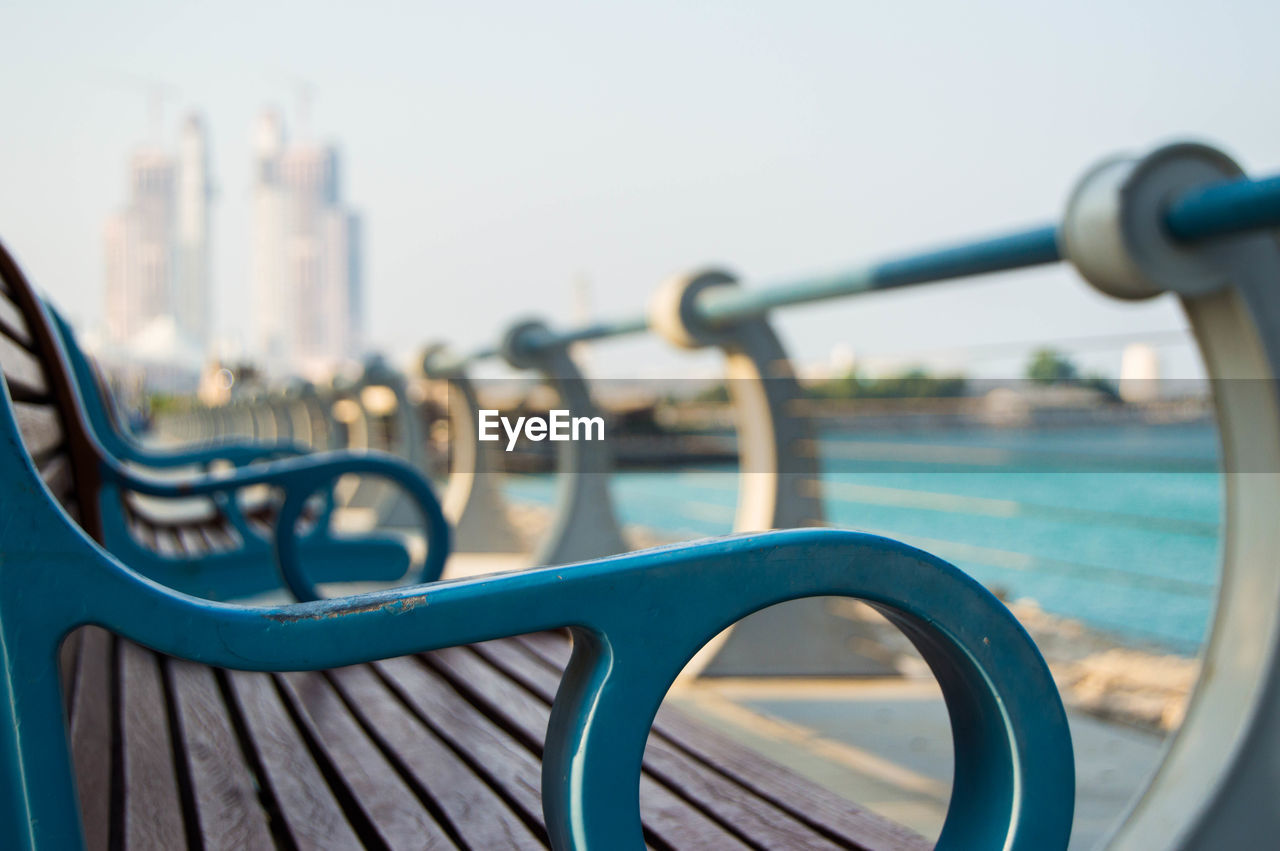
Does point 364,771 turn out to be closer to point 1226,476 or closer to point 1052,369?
point 1226,476

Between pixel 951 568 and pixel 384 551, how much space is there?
1.65m

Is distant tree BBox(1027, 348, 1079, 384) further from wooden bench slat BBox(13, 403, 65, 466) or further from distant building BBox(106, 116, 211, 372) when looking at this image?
distant building BBox(106, 116, 211, 372)

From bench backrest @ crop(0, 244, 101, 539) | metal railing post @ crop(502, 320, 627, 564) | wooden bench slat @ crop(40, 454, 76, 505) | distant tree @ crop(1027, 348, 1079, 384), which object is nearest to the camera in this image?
wooden bench slat @ crop(40, 454, 76, 505)

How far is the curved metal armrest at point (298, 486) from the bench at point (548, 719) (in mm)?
522

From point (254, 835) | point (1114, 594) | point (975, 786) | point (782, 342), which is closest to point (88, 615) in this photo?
point (254, 835)

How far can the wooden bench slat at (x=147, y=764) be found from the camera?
0.91m

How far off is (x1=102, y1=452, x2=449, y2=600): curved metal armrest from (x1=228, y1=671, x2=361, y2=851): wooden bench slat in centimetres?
36

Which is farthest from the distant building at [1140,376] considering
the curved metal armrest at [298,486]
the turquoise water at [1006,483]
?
the curved metal armrest at [298,486]

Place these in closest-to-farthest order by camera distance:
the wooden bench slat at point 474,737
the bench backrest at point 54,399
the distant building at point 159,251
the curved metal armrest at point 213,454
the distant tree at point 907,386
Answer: the wooden bench slat at point 474,737, the bench backrest at point 54,399, the curved metal armrest at point 213,454, the distant tree at point 907,386, the distant building at point 159,251

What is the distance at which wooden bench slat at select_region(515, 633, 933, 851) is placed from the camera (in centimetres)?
93

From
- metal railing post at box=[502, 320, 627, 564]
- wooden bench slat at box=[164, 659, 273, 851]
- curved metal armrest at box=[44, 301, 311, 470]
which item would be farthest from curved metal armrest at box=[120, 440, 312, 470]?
wooden bench slat at box=[164, 659, 273, 851]

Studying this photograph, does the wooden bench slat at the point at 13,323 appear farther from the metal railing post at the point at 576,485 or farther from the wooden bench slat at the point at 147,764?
the metal railing post at the point at 576,485

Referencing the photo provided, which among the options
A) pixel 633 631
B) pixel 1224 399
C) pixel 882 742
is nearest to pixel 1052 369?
pixel 882 742

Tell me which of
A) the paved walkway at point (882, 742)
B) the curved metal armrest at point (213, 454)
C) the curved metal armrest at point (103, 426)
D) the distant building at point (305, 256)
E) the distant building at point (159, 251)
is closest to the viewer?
the paved walkway at point (882, 742)
